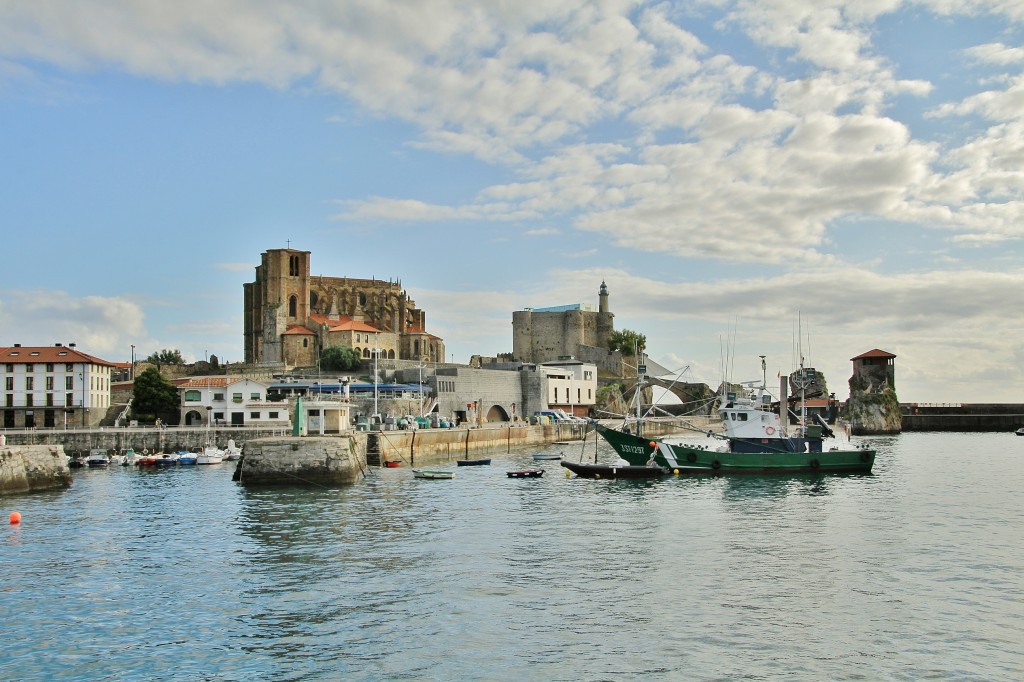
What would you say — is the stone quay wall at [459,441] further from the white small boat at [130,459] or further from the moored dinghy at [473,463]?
the white small boat at [130,459]

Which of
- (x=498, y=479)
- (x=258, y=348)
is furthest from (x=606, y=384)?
(x=498, y=479)

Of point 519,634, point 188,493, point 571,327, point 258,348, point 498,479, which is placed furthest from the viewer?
point 571,327

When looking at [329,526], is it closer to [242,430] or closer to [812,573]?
[812,573]

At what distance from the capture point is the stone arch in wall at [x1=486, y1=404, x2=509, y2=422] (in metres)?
91.2

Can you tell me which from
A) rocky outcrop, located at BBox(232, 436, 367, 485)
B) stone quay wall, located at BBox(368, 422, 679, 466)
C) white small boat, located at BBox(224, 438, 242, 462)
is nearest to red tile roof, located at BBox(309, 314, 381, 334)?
stone quay wall, located at BBox(368, 422, 679, 466)

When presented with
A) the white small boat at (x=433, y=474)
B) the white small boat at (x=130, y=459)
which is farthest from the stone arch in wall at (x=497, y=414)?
the white small boat at (x=433, y=474)

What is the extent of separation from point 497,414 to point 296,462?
52.5 meters

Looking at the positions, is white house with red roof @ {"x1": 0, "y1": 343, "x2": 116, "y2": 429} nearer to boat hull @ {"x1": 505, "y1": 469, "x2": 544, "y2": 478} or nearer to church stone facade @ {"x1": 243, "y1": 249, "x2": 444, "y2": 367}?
church stone facade @ {"x1": 243, "y1": 249, "x2": 444, "y2": 367}

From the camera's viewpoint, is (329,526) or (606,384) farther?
(606,384)

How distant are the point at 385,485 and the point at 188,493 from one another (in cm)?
842

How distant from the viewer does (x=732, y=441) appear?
50875 millimetres

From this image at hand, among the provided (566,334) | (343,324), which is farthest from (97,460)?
(566,334)

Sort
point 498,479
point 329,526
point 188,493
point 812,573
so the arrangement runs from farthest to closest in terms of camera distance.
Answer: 1. point 498,479
2. point 188,493
3. point 329,526
4. point 812,573

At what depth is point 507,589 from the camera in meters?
20.4
